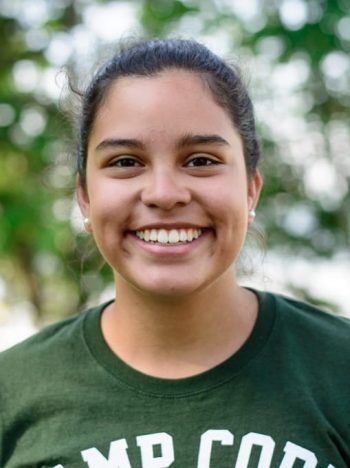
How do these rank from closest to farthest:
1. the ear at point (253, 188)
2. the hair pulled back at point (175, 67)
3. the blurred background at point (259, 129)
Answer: the hair pulled back at point (175, 67) < the ear at point (253, 188) < the blurred background at point (259, 129)

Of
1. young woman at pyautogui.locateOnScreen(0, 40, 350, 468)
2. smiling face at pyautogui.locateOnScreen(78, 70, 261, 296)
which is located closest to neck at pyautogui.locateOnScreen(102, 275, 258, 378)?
young woman at pyautogui.locateOnScreen(0, 40, 350, 468)

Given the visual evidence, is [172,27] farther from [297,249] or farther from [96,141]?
[96,141]

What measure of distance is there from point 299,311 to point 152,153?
0.61m

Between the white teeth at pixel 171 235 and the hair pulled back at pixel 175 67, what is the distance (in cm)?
32

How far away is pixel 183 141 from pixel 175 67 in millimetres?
219

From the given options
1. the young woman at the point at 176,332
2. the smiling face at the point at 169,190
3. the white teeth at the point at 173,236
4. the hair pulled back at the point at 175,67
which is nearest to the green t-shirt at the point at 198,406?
the young woman at the point at 176,332

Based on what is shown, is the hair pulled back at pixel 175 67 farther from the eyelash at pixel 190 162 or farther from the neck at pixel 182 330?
the neck at pixel 182 330

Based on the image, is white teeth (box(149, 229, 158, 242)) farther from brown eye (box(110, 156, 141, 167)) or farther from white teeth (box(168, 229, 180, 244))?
brown eye (box(110, 156, 141, 167))

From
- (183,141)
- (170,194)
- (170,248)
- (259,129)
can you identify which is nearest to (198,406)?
(170,248)

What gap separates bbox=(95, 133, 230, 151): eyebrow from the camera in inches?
83.9

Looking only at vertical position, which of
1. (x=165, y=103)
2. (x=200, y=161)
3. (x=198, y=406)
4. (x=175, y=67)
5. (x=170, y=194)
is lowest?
(x=198, y=406)

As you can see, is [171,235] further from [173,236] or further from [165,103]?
[165,103]

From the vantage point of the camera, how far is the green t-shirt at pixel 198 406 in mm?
2125

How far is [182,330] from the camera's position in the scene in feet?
7.64
